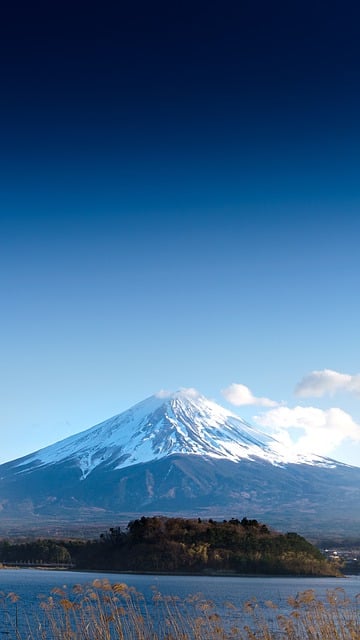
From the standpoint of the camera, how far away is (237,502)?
18075 centimetres

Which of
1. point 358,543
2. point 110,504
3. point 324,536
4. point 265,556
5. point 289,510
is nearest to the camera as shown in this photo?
point 265,556

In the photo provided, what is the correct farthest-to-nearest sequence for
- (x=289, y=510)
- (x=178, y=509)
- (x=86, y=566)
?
1. (x=178, y=509)
2. (x=289, y=510)
3. (x=86, y=566)

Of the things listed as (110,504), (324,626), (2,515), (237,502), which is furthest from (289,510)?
(324,626)

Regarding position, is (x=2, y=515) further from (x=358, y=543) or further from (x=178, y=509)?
(x=358, y=543)

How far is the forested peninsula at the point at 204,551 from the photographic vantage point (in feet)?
203

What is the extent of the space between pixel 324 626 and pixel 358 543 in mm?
96768

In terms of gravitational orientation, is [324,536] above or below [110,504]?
below

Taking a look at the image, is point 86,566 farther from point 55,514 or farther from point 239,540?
point 55,514

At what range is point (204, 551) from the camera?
62.7m

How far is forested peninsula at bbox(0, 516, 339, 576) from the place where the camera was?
61.8m

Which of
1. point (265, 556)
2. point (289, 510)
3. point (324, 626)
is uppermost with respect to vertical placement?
point (289, 510)

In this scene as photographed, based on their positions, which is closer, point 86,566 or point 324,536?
point 86,566

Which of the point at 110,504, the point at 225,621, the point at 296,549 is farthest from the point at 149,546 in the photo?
the point at 110,504

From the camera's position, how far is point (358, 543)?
105 metres
